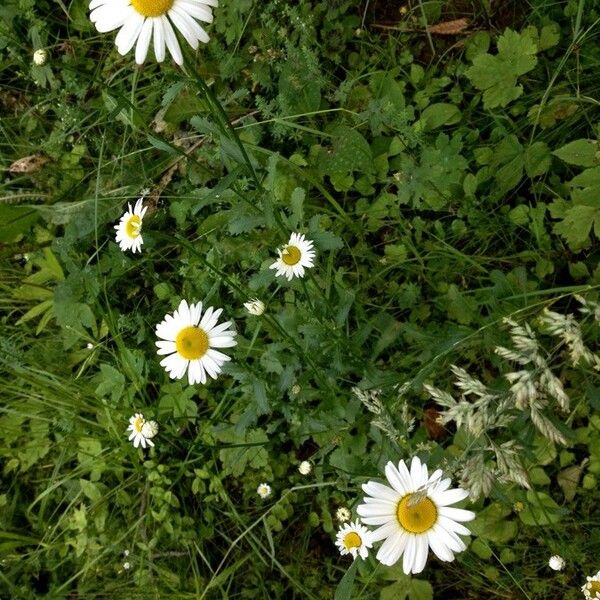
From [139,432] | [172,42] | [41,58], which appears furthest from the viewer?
[139,432]

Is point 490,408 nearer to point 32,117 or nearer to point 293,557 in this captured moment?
point 293,557

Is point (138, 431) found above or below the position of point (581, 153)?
below

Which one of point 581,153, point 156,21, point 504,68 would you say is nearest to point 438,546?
point 581,153

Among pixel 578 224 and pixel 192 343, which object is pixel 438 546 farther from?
pixel 578 224

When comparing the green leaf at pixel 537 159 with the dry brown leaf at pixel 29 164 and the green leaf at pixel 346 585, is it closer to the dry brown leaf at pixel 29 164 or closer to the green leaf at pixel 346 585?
the green leaf at pixel 346 585

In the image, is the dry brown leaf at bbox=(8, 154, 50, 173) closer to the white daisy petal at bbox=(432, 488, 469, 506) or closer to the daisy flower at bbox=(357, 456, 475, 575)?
the daisy flower at bbox=(357, 456, 475, 575)

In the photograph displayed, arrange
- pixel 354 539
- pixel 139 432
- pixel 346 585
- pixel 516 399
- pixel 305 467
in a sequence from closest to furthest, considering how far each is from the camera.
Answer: pixel 516 399 < pixel 346 585 < pixel 354 539 < pixel 305 467 < pixel 139 432

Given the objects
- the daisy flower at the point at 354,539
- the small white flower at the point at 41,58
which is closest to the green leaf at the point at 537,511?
the daisy flower at the point at 354,539
